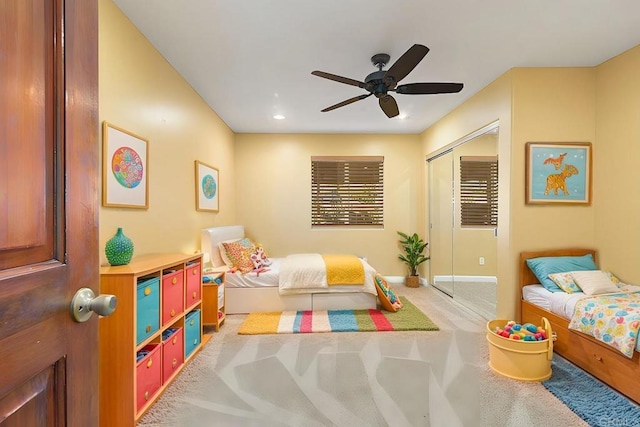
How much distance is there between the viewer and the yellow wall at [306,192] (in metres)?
5.32

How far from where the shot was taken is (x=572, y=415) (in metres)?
1.87

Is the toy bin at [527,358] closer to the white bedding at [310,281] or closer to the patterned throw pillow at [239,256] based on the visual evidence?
the white bedding at [310,281]

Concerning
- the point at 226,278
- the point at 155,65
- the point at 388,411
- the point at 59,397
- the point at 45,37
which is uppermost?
the point at 155,65

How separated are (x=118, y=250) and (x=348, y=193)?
395 cm

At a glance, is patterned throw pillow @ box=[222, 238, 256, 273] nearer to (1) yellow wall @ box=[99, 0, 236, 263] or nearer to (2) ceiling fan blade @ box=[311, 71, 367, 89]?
(1) yellow wall @ box=[99, 0, 236, 263]

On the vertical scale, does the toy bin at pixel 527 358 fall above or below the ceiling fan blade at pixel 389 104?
below

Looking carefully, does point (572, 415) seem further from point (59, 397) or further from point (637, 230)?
point (59, 397)

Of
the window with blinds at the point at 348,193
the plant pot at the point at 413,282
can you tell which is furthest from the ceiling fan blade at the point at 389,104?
the plant pot at the point at 413,282

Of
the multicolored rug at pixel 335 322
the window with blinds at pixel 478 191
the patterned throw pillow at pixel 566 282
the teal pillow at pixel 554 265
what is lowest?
the multicolored rug at pixel 335 322

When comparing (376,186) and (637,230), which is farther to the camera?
(376,186)

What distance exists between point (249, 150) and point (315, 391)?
4.10 meters

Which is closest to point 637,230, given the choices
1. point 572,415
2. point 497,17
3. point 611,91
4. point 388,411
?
point 611,91

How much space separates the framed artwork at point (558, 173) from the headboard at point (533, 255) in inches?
18.9

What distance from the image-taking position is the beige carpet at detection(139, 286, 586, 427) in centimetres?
187
